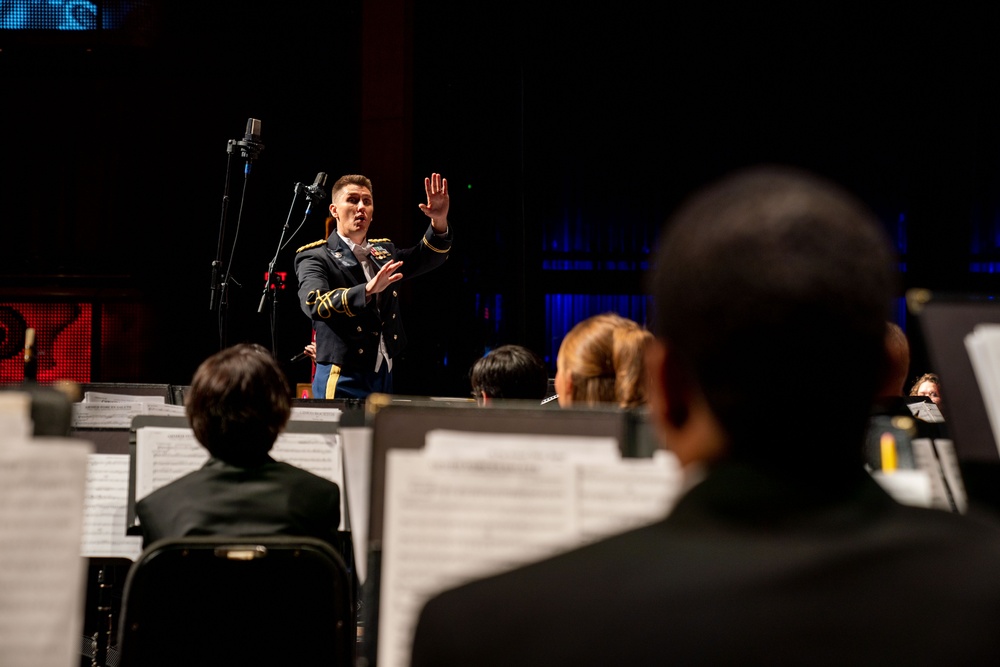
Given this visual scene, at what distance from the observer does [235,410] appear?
6.71 ft

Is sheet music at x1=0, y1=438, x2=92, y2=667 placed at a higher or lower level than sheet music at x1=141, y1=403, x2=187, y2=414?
lower

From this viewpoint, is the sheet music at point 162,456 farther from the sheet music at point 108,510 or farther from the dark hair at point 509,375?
the dark hair at point 509,375

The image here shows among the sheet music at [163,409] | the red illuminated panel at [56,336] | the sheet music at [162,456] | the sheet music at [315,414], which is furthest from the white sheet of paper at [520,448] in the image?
the red illuminated panel at [56,336]

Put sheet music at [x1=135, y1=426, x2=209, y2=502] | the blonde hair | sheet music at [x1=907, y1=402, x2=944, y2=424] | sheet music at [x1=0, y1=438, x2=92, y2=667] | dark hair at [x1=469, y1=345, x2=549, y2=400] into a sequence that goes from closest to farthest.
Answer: sheet music at [x1=0, y1=438, x2=92, y2=667]
the blonde hair
sheet music at [x1=135, y1=426, x2=209, y2=502]
dark hair at [x1=469, y1=345, x2=549, y2=400]
sheet music at [x1=907, y1=402, x2=944, y2=424]

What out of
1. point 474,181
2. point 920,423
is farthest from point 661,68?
point 920,423

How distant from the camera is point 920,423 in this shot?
6.55ft

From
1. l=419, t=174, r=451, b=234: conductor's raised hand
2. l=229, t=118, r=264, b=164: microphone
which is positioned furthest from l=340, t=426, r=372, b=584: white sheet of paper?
l=229, t=118, r=264, b=164: microphone

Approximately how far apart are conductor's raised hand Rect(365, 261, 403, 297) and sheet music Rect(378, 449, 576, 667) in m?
2.82

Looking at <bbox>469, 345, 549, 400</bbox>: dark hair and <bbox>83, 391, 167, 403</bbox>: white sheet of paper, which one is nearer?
<bbox>469, 345, 549, 400</bbox>: dark hair

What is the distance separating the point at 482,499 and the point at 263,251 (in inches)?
219

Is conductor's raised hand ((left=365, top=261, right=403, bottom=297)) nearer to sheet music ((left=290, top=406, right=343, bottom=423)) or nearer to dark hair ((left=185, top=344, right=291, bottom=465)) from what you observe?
sheet music ((left=290, top=406, right=343, bottom=423))

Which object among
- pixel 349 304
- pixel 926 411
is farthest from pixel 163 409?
pixel 926 411

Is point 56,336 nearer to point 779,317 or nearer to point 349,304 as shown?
point 349,304

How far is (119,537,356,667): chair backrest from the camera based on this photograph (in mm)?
1694
